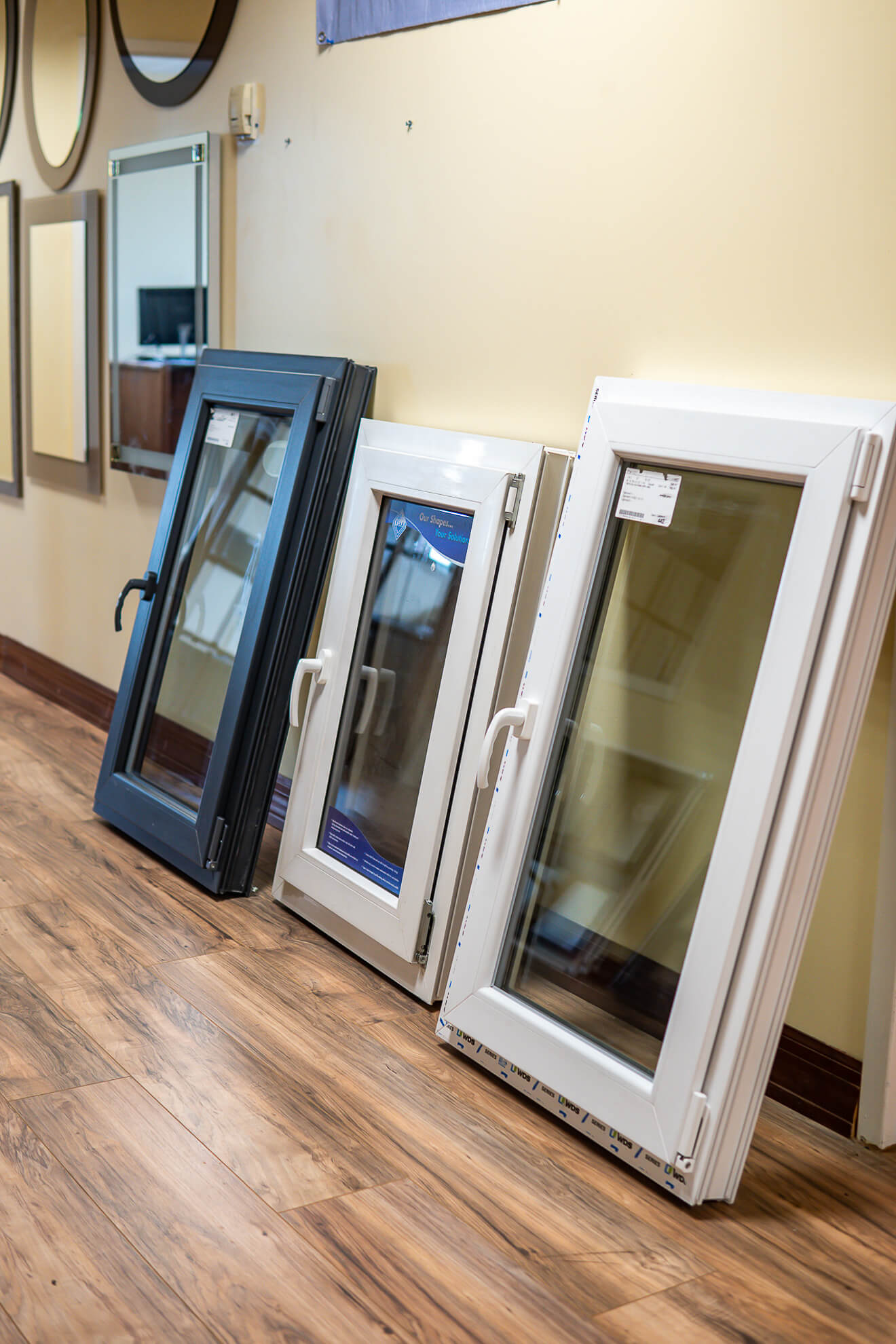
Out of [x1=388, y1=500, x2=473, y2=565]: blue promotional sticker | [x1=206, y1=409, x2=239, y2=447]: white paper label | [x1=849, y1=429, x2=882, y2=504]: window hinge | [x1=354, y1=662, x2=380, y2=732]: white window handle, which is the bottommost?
[x1=354, y1=662, x2=380, y2=732]: white window handle

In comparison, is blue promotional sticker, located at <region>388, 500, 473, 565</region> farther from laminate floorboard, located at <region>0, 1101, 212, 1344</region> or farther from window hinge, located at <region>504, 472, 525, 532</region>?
laminate floorboard, located at <region>0, 1101, 212, 1344</region>

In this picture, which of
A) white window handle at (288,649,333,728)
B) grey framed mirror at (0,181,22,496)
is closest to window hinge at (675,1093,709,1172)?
white window handle at (288,649,333,728)

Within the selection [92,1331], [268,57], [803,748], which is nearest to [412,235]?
[268,57]

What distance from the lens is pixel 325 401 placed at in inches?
103

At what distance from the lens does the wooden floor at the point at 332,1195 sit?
147 centimetres

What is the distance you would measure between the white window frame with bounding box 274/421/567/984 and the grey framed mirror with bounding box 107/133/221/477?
995 millimetres

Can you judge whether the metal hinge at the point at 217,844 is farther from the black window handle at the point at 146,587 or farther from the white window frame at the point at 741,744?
the white window frame at the point at 741,744

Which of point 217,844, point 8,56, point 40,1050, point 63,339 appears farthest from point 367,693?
point 8,56

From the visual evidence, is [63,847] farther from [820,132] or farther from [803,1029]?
[820,132]

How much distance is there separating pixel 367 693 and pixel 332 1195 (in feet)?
3.67

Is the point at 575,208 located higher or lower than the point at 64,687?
higher

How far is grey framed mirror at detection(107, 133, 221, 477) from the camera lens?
3.23m

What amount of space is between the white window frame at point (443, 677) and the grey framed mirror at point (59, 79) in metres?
2.05

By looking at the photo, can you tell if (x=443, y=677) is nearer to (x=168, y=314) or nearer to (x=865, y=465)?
(x=865, y=465)
